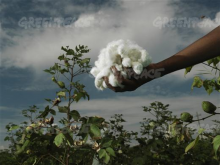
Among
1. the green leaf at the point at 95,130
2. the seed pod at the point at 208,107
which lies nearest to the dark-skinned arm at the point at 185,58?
the seed pod at the point at 208,107

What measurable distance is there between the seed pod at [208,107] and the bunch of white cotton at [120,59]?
0.59 m

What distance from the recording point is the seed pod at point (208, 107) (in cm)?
194

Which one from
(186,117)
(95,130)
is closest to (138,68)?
(186,117)

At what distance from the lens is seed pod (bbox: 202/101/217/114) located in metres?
1.94

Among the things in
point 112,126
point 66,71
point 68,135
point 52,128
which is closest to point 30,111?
point 112,126

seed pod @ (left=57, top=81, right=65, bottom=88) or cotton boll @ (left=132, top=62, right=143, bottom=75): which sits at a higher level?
seed pod @ (left=57, top=81, right=65, bottom=88)

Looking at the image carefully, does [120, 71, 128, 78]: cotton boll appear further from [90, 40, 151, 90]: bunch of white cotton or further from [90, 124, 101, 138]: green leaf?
[90, 124, 101, 138]: green leaf

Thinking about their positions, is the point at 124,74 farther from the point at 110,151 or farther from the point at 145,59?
the point at 110,151

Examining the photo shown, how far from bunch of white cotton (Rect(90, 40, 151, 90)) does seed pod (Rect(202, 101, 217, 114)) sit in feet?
1.95

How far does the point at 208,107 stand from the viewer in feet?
6.36

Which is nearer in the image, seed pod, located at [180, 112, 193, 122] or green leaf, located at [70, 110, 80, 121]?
seed pod, located at [180, 112, 193, 122]

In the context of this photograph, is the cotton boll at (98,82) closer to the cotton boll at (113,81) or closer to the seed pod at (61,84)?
the cotton boll at (113,81)

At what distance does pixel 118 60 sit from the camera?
1.70 m

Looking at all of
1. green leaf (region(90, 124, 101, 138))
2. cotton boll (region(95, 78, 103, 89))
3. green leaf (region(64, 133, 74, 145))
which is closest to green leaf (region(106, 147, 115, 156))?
green leaf (region(90, 124, 101, 138))
